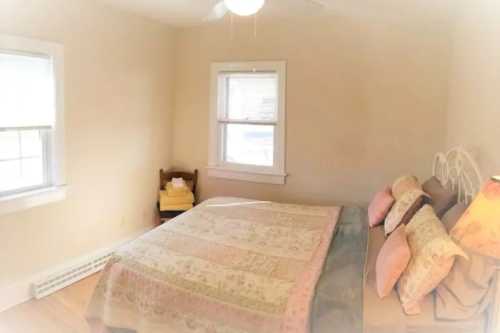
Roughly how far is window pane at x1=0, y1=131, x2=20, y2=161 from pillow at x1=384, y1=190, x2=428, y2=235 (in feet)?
9.19

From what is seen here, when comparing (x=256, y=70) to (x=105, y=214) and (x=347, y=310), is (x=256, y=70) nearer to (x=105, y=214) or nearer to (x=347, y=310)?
(x=105, y=214)

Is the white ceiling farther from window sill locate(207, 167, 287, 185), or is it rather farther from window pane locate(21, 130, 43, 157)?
window sill locate(207, 167, 287, 185)

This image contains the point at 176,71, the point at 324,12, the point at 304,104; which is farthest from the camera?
the point at 176,71

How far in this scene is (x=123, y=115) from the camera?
377cm

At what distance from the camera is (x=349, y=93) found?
12.0ft

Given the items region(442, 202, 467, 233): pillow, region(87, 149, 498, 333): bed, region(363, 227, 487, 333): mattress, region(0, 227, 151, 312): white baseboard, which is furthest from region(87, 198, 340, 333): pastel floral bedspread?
region(0, 227, 151, 312): white baseboard

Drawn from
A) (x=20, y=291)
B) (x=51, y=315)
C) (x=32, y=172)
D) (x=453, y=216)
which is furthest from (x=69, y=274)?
(x=453, y=216)

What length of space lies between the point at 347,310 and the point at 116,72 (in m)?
3.01

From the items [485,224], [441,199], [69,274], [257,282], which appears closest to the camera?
[485,224]

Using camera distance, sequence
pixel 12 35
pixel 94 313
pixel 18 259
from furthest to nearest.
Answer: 1. pixel 18 259
2. pixel 12 35
3. pixel 94 313

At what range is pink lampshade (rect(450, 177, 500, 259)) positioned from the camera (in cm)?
146

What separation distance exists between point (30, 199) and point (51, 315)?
89 cm

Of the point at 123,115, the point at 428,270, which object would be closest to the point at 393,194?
the point at 428,270

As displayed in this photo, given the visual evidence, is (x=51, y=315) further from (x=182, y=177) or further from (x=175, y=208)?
(x=182, y=177)
